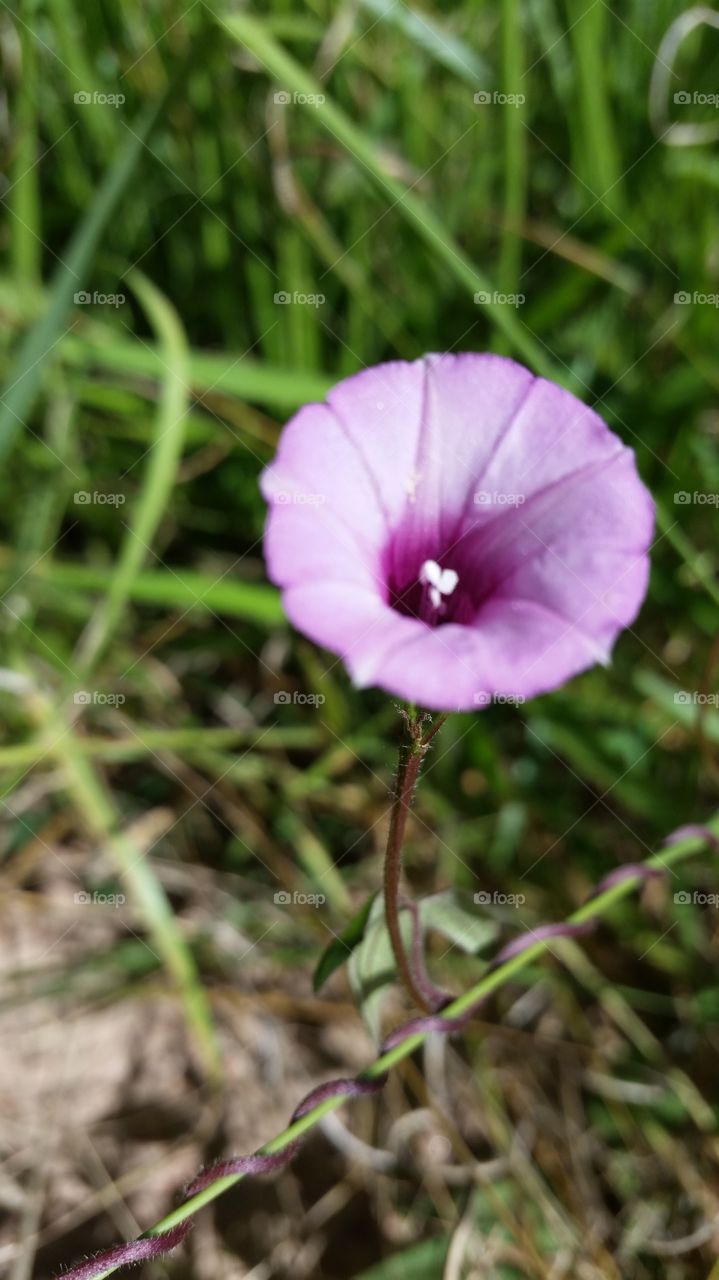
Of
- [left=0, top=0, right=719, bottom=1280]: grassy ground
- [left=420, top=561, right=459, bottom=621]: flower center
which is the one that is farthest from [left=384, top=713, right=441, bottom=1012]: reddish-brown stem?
[left=0, top=0, right=719, bottom=1280]: grassy ground

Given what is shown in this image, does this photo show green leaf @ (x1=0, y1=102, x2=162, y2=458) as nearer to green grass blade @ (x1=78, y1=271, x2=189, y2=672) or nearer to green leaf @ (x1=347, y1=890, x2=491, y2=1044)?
green grass blade @ (x1=78, y1=271, x2=189, y2=672)

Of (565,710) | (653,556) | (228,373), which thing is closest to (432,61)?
(228,373)

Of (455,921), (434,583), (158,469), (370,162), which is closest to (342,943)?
(455,921)

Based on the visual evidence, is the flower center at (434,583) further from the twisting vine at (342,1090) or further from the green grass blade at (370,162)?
the green grass blade at (370,162)

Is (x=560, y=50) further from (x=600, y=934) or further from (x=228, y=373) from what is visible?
(x=600, y=934)

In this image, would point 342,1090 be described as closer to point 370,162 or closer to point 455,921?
point 455,921
